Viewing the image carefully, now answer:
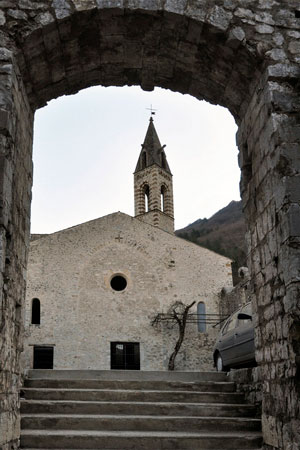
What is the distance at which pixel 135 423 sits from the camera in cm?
589

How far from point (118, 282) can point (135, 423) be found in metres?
18.3

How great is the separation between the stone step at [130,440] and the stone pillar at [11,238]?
429 mm

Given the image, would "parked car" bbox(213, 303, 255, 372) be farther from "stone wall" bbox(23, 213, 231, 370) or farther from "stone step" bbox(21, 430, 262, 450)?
"stone wall" bbox(23, 213, 231, 370)

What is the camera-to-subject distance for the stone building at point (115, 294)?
72.6ft

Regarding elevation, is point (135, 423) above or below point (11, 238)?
below

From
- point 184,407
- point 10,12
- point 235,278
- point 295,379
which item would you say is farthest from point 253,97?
point 235,278

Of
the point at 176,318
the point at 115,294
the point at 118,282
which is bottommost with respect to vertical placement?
the point at 176,318

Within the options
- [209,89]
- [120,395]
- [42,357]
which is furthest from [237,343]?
[42,357]

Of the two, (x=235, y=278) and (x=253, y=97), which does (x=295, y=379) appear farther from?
(x=235, y=278)

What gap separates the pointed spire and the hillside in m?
9.02

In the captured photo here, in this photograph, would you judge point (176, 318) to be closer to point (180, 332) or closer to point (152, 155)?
point (180, 332)

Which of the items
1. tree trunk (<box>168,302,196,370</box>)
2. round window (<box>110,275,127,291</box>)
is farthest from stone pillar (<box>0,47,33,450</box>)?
round window (<box>110,275,127,291</box>)

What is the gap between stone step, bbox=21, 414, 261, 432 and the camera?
5.81 metres

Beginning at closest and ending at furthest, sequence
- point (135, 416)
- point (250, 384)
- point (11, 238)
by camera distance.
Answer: point (11, 238) → point (135, 416) → point (250, 384)
